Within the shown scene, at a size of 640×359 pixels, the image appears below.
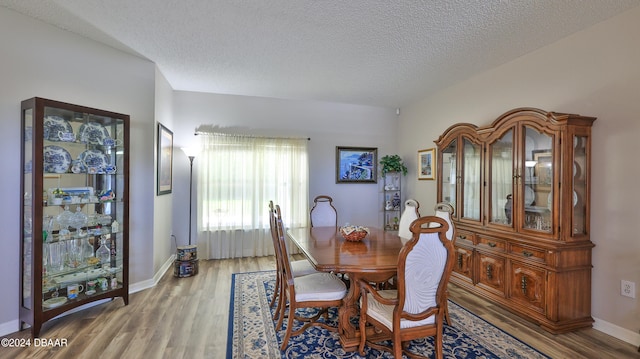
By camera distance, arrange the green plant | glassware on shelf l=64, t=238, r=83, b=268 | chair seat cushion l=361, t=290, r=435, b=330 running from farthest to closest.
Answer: the green plant
glassware on shelf l=64, t=238, r=83, b=268
chair seat cushion l=361, t=290, r=435, b=330

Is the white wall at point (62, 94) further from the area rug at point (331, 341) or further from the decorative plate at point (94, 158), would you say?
the area rug at point (331, 341)

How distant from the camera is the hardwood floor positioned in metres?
2.16

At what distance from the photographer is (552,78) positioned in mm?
2902

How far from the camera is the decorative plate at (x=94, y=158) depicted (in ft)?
8.98

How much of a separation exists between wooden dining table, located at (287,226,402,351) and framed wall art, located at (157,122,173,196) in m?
2.11

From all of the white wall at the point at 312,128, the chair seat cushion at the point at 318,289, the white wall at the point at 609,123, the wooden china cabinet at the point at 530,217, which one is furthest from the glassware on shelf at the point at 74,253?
the white wall at the point at 609,123

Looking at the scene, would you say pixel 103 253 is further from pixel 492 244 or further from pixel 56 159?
pixel 492 244

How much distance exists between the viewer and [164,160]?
3.88m

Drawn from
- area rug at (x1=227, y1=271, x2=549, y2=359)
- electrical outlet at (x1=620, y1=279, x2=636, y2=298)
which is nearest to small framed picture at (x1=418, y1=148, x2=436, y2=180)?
area rug at (x1=227, y1=271, x2=549, y2=359)

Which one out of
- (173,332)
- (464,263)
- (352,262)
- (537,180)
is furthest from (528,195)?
(173,332)

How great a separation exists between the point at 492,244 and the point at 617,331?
1.09 meters

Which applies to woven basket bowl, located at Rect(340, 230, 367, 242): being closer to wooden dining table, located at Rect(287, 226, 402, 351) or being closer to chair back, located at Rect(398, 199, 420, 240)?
wooden dining table, located at Rect(287, 226, 402, 351)

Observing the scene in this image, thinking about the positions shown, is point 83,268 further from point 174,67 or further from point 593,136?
point 593,136

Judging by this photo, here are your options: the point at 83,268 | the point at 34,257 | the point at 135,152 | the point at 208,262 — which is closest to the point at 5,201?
the point at 34,257
